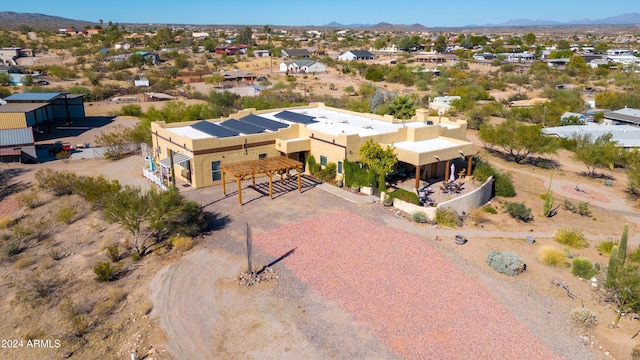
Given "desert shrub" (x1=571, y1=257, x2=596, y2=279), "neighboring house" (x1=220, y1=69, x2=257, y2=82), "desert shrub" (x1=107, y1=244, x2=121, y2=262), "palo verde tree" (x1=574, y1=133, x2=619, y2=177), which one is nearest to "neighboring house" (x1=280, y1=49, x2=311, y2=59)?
"neighboring house" (x1=220, y1=69, x2=257, y2=82)

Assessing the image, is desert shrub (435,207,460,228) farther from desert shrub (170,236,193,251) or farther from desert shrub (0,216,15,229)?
desert shrub (0,216,15,229)

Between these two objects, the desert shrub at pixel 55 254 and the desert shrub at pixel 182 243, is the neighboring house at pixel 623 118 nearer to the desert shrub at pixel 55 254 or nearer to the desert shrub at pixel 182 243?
the desert shrub at pixel 182 243

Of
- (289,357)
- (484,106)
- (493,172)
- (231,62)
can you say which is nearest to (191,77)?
(231,62)

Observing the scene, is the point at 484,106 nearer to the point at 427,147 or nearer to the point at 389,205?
the point at 427,147

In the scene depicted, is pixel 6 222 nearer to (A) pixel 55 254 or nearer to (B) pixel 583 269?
(A) pixel 55 254

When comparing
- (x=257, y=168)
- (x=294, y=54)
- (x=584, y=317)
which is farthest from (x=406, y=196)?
(x=294, y=54)

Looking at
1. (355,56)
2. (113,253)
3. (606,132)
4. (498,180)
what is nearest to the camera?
(113,253)
